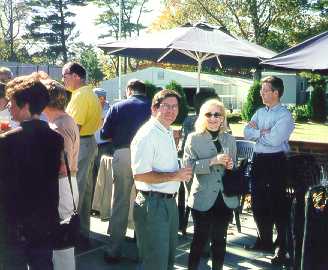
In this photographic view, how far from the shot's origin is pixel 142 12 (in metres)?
57.2

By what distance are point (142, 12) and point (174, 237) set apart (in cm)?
5547

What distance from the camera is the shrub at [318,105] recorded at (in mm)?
32594

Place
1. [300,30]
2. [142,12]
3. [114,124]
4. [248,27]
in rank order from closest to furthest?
[114,124] → [300,30] → [248,27] → [142,12]

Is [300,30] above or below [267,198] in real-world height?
above

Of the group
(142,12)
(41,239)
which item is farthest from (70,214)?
(142,12)

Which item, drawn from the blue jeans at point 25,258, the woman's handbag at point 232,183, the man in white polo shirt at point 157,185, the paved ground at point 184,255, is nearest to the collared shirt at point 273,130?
the woman's handbag at point 232,183

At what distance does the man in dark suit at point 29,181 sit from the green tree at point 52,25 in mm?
53797

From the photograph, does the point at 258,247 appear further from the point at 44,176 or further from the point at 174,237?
the point at 44,176

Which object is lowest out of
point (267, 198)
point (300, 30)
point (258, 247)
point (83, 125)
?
point (258, 247)

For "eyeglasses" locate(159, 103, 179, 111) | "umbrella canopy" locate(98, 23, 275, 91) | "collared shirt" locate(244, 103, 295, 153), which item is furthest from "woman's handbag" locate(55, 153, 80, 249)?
"umbrella canopy" locate(98, 23, 275, 91)

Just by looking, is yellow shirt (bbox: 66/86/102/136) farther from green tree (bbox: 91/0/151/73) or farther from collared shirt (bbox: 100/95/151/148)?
green tree (bbox: 91/0/151/73)

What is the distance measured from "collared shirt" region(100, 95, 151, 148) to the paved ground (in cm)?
127

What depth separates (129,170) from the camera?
531 centimetres

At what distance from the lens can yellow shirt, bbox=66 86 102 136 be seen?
534 centimetres
